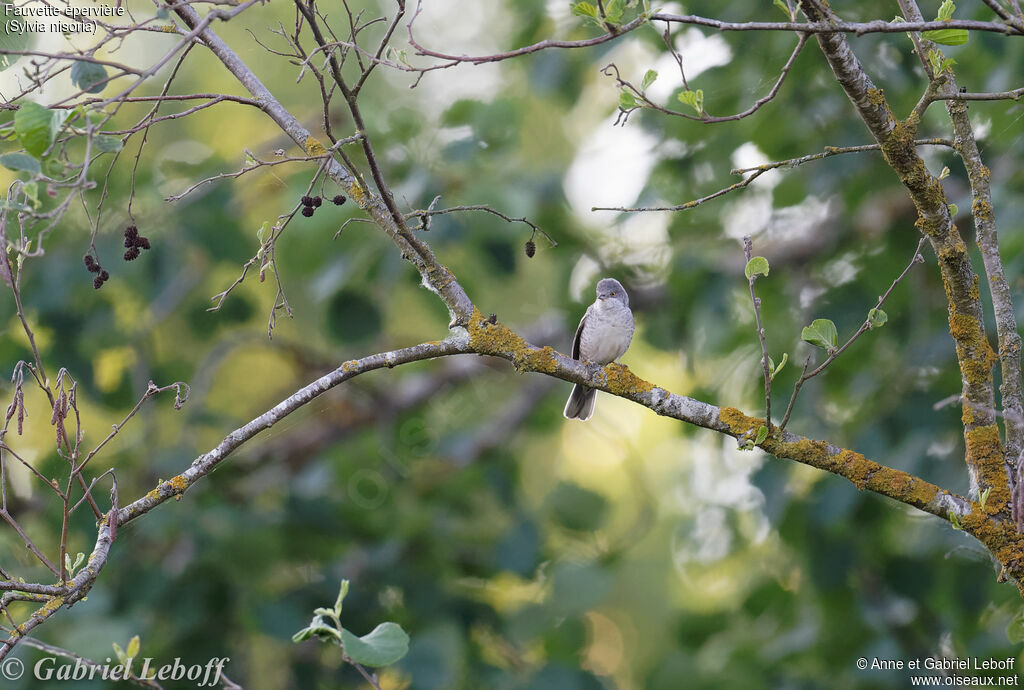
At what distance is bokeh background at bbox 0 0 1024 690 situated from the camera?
15.7 ft

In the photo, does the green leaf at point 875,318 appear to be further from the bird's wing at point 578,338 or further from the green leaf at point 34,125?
the bird's wing at point 578,338

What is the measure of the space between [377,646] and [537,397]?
502cm

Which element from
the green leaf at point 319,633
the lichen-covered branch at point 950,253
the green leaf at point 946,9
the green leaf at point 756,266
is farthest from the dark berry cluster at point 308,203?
the green leaf at point 946,9

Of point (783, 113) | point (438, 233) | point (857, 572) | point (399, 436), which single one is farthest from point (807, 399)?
point (399, 436)

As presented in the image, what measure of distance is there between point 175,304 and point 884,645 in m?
5.35

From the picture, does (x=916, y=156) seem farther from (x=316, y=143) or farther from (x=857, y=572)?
(x=857, y=572)

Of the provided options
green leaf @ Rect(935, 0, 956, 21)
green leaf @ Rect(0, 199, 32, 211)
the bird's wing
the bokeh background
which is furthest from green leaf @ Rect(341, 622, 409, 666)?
the bird's wing

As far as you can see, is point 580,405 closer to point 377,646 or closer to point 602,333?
point 602,333

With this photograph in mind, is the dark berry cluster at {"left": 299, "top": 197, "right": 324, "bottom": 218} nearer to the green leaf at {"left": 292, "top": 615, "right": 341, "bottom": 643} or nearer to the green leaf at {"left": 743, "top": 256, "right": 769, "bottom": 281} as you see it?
the green leaf at {"left": 292, "top": 615, "right": 341, "bottom": 643}

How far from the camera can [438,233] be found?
5.03 meters

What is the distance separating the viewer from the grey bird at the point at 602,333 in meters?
4.98
